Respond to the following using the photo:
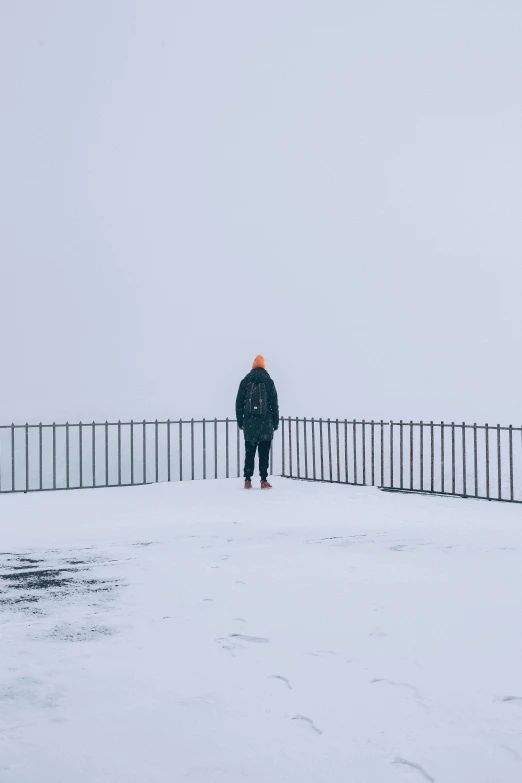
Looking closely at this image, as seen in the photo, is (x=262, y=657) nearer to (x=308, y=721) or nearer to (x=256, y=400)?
(x=308, y=721)

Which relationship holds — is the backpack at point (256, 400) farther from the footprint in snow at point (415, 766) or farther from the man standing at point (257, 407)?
the footprint in snow at point (415, 766)

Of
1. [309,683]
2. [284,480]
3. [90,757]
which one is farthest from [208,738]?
[284,480]

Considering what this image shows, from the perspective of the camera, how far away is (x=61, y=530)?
29.2 feet

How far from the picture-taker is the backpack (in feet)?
41.8

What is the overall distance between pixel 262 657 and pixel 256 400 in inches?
336

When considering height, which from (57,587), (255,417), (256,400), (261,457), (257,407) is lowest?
(57,587)

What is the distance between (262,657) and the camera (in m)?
4.29

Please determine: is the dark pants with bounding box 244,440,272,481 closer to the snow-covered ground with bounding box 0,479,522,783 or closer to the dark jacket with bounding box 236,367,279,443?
the dark jacket with bounding box 236,367,279,443

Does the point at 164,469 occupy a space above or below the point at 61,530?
below

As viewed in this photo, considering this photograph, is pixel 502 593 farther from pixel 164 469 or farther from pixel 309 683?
pixel 164 469

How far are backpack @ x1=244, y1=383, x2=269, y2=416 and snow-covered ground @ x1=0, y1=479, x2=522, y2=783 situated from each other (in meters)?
4.25

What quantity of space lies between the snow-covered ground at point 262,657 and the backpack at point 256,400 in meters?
4.25

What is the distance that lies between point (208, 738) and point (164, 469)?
112 metres

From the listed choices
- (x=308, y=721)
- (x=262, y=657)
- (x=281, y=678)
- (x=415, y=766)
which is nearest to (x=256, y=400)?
(x=262, y=657)
